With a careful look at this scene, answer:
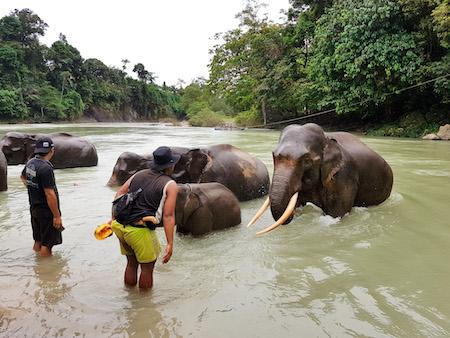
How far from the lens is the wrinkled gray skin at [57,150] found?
1115cm

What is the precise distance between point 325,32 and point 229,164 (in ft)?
59.4

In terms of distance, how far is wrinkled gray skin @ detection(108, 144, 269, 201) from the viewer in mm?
6770

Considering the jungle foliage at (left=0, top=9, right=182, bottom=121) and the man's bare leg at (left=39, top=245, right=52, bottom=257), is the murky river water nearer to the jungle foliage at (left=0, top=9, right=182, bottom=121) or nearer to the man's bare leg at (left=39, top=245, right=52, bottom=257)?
the man's bare leg at (left=39, top=245, right=52, bottom=257)

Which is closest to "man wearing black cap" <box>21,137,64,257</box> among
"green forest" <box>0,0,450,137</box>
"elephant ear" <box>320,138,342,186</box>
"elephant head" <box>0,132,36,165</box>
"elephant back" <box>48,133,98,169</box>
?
"elephant ear" <box>320,138,342,186</box>

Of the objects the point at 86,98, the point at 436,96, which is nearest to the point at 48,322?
the point at 436,96

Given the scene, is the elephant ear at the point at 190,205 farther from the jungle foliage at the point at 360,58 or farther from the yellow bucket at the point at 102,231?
the jungle foliage at the point at 360,58

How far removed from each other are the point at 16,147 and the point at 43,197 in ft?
24.9

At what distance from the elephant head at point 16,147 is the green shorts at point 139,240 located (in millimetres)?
8571

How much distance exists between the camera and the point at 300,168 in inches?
199

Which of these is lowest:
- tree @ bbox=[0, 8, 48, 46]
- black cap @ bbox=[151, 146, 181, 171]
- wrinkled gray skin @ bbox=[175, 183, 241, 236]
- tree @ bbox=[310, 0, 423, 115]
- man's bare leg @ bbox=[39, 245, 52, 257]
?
man's bare leg @ bbox=[39, 245, 52, 257]

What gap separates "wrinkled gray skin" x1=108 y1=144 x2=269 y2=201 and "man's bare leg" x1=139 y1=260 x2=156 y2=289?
9.70 ft

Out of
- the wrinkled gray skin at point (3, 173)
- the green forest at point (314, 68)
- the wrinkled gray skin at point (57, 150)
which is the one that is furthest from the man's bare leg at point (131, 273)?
the green forest at point (314, 68)

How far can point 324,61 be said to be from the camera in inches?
920

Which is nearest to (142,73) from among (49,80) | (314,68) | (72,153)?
(49,80)
